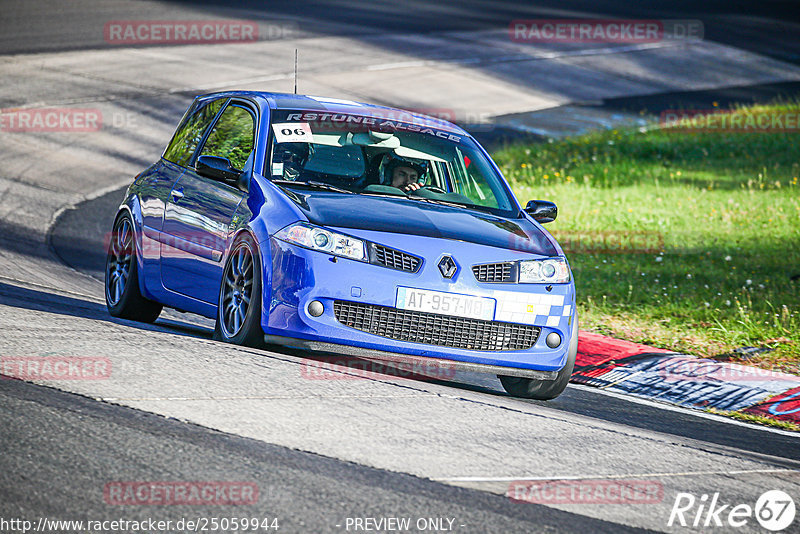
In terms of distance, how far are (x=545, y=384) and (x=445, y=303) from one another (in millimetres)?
1072

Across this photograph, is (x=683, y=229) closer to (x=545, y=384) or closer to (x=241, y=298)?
(x=545, y=384)

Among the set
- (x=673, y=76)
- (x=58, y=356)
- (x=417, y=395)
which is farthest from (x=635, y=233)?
(x=673, y=76)

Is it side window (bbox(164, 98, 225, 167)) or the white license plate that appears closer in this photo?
the white license plate

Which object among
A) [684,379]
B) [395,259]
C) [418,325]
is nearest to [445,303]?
[418,325]

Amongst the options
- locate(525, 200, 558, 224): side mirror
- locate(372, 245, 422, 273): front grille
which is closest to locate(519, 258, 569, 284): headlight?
locate(372, 245, 422, 273): front grille

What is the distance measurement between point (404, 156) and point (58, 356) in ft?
9.45

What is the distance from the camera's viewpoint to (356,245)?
682 centimetres

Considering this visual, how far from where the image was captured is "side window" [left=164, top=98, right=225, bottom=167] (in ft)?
29.2

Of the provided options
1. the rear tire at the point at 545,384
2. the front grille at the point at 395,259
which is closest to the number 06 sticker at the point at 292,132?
the front grille at the point at 395,259

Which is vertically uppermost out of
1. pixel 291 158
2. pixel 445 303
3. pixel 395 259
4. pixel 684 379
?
pixel 291 158

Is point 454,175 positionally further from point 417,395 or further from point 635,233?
point 635,233

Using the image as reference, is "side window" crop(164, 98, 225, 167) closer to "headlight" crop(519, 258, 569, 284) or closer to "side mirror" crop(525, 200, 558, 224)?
"side mirror" crop(525, 200, 558, 224)

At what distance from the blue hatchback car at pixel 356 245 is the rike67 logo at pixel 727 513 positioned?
195cm

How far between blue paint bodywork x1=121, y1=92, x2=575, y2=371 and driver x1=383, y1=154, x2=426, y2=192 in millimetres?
421
